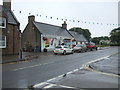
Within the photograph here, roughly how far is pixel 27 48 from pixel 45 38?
4.72m

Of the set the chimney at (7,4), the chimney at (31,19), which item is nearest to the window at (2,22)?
the chimney at (7,4)

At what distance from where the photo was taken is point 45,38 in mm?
38062

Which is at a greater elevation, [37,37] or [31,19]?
[31,19]

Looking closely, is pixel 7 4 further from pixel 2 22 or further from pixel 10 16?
pixel 2 22

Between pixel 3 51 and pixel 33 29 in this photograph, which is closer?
pixel 3 51

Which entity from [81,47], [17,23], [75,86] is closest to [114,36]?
[81,47]

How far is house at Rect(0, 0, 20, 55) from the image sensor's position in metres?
25.7

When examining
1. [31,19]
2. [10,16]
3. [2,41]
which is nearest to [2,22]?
[2,41]

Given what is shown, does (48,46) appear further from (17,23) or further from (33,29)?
(17,23)

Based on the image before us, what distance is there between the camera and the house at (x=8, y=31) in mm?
25734

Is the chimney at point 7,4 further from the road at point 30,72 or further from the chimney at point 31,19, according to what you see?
the road at point 30,72

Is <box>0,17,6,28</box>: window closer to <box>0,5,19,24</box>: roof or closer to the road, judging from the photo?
<box>0,5,19,24</box>: roof

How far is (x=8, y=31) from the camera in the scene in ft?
87.9

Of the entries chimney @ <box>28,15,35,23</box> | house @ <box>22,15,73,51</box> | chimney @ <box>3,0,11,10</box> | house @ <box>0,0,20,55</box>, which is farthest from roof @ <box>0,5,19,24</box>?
chimney @ <box>28,15,35,23</box>
